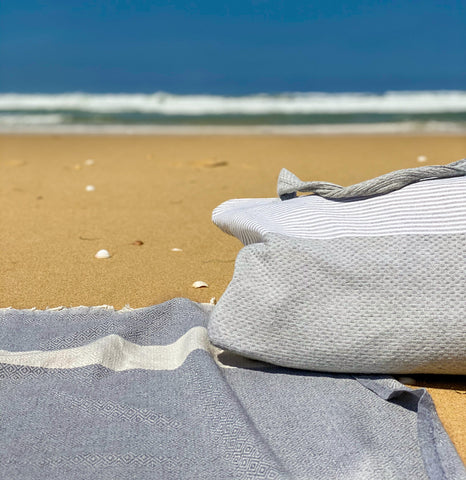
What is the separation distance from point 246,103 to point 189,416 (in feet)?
51.4

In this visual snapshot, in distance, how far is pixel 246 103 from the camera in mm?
16641

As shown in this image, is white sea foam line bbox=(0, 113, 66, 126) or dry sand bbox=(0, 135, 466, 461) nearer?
dry sand bbox=(0, 135, 466, 461)

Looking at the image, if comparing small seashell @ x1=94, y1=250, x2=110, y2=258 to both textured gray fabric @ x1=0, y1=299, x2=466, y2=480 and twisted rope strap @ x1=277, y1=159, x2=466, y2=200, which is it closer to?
textured gray fabric @ x1=0, y1=299, x2=466, y2=480

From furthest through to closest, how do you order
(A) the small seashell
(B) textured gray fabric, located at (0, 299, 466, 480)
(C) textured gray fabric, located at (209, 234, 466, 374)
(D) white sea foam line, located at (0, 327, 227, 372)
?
(A) the small seashell < (D) white sea foam line, located at (0, 327, 227, 372) < (C) textured gray fabric, located at (209, 234, 466, 374) < (B) textured gray fabric, located at (0, 299, 466, 480)

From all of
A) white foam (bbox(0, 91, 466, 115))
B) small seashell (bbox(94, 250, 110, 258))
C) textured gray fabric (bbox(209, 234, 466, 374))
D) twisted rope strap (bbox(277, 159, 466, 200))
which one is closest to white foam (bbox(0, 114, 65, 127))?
white foam (bbox(0, 91, 466, 115))

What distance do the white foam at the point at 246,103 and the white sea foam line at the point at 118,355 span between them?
44.4 feet

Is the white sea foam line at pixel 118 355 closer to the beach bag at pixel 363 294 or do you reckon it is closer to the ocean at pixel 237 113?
the beach bag at pixel 363 294

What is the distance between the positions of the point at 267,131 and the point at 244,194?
19.8 feet

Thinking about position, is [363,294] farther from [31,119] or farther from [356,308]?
[31,119]

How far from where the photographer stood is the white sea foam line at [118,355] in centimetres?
179

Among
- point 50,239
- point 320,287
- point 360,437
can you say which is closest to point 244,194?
point 50,239

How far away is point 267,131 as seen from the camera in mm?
10297

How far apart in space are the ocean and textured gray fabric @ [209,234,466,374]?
28.0 ft

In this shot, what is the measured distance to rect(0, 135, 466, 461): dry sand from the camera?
2522 mm
